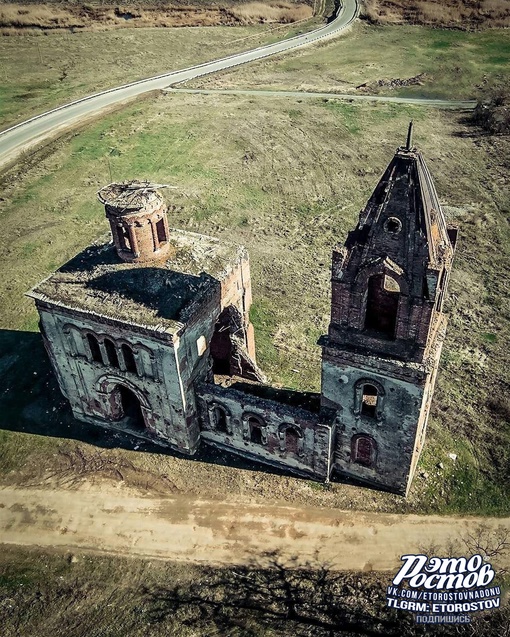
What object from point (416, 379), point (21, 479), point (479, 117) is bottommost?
point (21, 479)

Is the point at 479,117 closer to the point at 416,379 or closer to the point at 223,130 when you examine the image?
the point at 223,130

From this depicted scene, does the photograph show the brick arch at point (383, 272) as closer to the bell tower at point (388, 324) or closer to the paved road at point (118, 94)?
the bell tower at point (388, 324)

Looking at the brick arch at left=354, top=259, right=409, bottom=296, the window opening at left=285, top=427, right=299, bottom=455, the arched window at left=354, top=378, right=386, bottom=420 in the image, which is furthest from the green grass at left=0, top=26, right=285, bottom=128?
the brick arch at left=354, top=259, right=409, bottom=296

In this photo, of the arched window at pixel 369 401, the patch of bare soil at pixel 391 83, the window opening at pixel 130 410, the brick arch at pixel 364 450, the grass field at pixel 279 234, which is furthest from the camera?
the patch of bare soil at pixel 391 83

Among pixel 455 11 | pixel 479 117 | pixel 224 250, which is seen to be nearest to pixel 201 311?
pixel 224 250

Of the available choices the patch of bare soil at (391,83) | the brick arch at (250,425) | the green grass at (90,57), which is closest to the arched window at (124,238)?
the brick arch at (250,425)

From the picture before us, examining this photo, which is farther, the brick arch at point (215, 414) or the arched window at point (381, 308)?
the brick arch at point (215, 414)

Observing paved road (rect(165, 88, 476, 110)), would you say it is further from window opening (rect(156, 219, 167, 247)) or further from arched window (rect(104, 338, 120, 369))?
arched window (rect(104, 338, 120, 369))
